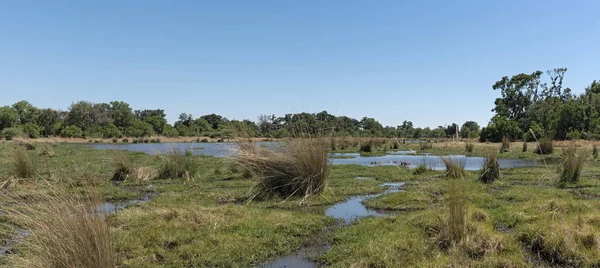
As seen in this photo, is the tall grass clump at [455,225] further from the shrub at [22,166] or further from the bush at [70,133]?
the bush at [70,133]

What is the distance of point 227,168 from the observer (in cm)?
1669

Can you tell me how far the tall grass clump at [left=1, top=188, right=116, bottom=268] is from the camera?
149 inches

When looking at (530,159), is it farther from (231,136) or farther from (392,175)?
(231,136)

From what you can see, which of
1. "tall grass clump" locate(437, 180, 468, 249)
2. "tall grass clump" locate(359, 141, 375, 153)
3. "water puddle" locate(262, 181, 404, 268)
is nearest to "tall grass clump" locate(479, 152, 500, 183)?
"water puddle" locate(262, 181, 404, 268)

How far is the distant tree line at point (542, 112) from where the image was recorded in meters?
49.8

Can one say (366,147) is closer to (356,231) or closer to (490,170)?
(490,170)

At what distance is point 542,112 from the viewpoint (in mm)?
63250

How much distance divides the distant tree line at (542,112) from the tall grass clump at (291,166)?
92.6 ft

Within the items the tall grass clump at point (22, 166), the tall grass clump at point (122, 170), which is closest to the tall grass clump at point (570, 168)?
the tall grass clump at point (122, 170)

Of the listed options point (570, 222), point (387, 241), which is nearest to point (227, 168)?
point (387, 241)

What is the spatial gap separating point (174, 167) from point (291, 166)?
7.04m

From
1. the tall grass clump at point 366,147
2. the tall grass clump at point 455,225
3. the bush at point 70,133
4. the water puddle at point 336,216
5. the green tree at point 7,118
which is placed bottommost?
the water puddle at point 336,216

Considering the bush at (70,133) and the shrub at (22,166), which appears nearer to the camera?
the shrub at (22,166)

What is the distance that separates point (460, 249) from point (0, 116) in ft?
338
